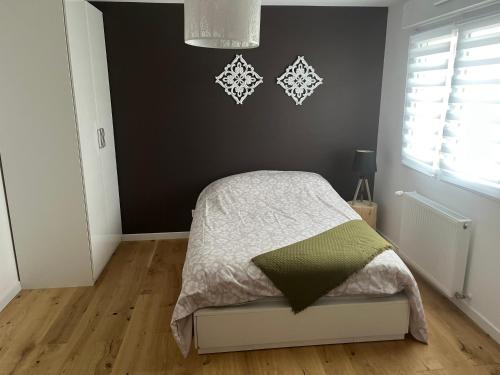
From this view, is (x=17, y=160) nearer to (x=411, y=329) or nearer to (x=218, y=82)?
(x=218, y=82)

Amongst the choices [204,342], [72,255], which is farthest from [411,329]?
[72,255]

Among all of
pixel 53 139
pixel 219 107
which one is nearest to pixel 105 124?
pixel 53 139

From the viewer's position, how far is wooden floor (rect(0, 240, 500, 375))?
85.1 inches

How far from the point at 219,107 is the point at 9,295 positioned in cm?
229

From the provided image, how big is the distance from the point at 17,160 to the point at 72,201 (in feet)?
1.50

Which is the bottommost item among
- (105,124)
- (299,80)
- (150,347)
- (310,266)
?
(150,347)

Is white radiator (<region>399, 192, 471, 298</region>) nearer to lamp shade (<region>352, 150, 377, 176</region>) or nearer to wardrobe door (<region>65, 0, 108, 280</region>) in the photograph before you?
lamp shade (<region>352, 150, 377, 176</region>)

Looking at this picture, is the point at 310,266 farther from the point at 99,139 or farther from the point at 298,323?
the point at 99,139

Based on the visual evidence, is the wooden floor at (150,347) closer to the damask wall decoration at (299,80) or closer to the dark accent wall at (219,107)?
the dark accent wall at (219,107)

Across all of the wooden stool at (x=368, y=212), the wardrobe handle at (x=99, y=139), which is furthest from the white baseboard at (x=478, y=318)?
the wardrobe handle at (x=99, y=139)

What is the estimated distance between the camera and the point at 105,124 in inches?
135

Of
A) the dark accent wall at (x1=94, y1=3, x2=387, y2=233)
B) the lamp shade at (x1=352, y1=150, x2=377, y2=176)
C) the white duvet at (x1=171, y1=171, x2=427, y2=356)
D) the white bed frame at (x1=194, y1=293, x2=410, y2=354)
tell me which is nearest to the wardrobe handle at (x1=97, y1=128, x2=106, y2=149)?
the dark accent wall at (x1=94, y1=3, x2=387, y2=233)

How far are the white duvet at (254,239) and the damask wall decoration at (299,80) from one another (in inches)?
30.2

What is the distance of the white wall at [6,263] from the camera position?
9.09ft
